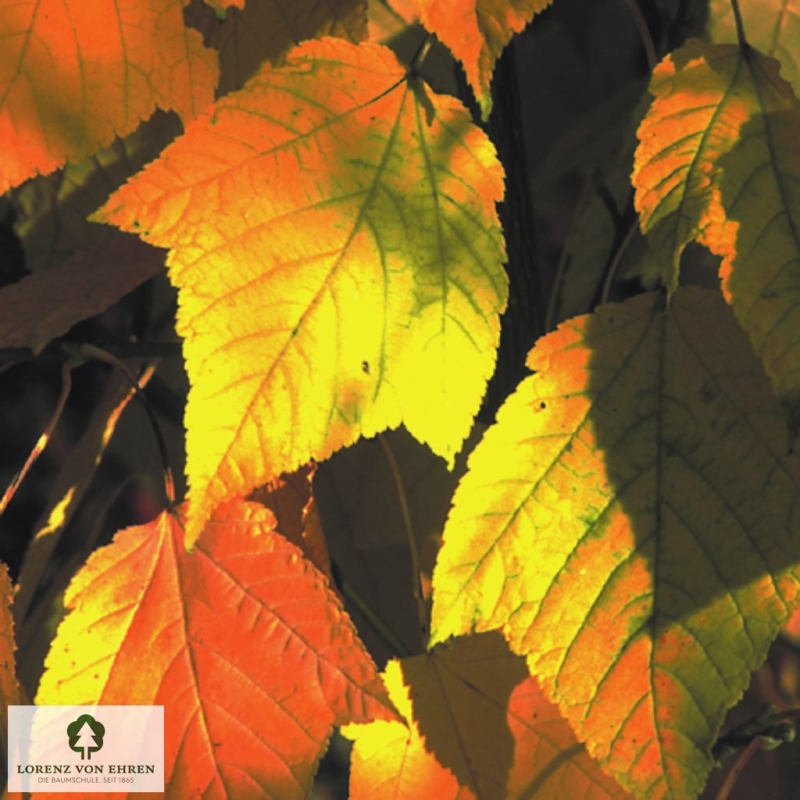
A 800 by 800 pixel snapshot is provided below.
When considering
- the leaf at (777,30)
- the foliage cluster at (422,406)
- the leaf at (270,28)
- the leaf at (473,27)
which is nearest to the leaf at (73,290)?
the foliage cluster at (422,406)

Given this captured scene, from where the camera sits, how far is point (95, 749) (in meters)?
0.42

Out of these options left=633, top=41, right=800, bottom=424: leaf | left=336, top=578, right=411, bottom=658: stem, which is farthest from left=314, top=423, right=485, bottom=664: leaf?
left=633, top=41, right=800, bottom=424: leaf

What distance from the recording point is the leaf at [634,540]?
14.9 inches

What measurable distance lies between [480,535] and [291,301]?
0.12m

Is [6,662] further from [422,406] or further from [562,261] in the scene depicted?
[562,261]

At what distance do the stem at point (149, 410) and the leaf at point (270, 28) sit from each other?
0.16 m

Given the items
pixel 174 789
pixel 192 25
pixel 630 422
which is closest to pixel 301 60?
pixel 192 25

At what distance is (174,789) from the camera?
0.41m

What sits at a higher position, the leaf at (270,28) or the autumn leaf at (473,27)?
the leaf at (270,28)

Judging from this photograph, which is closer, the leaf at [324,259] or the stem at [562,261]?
the leaf at [324,259]

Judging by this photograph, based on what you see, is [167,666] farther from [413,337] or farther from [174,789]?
[413,337]

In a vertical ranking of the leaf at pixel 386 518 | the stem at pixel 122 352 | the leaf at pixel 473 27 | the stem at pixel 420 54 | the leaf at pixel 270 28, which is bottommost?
the leaf at pixel 386 518

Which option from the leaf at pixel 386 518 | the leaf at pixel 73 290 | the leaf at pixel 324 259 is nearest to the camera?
the leaf at pixel 324 259

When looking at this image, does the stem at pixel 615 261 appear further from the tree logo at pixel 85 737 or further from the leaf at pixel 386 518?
the tree logo at pixel 85 737
